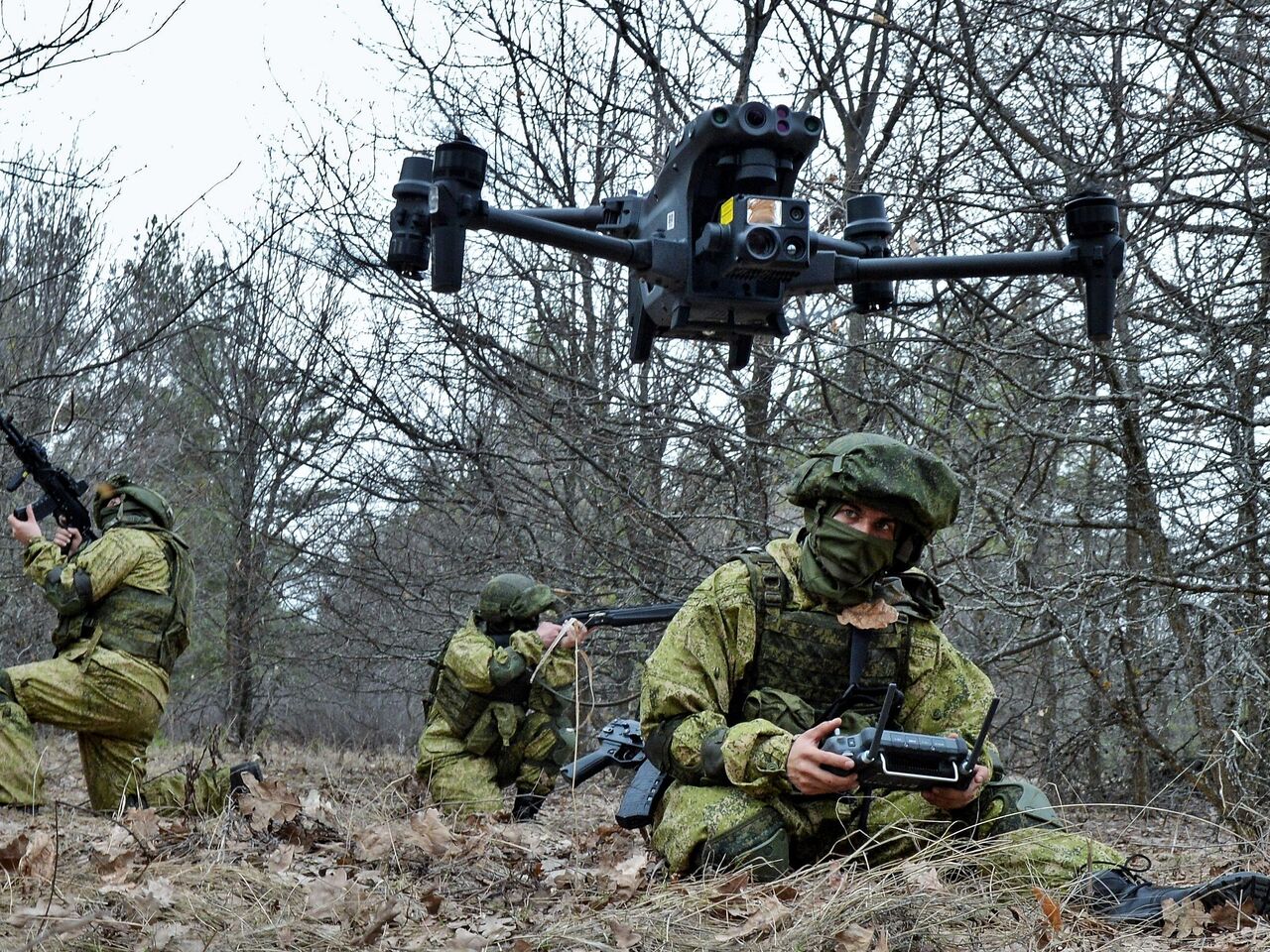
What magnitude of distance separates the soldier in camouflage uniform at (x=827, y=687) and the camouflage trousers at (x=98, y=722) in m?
2.99

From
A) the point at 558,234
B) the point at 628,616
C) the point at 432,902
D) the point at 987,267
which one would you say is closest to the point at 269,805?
the point at 432,902

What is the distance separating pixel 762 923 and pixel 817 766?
0.50 m

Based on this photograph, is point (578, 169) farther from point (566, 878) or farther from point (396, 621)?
point (566, 878)

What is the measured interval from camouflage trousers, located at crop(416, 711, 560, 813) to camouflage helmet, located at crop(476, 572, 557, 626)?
1.97 ft

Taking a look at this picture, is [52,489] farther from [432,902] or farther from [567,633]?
[432,902]

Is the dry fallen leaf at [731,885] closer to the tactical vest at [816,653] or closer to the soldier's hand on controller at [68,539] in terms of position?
the tactical vest at [816,653]

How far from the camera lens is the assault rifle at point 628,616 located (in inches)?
217

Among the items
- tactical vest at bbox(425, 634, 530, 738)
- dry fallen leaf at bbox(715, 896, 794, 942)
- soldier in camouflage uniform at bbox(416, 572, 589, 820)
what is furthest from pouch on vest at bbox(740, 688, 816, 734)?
tactical vest at bbox(425, 634, 530, 738)

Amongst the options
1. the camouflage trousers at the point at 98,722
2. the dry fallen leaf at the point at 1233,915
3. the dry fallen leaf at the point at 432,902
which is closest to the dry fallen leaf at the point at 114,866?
the dry fallen leaf at the point at 432,902

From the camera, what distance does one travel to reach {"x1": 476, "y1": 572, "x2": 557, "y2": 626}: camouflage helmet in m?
7.52

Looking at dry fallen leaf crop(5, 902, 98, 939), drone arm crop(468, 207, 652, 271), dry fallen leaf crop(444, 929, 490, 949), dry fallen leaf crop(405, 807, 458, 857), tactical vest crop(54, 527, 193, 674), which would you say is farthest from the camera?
tactical vest crop(54, 527, 193, 674)

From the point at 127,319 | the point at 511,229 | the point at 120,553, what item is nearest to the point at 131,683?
the point at 120,553

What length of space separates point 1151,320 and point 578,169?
4970mm

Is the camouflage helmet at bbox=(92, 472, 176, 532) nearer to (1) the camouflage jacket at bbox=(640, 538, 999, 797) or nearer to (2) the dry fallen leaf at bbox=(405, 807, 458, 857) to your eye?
(2) the dry fallen leaf at bbox=(405, 807, 458, 857)
